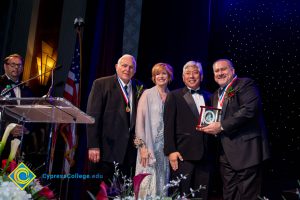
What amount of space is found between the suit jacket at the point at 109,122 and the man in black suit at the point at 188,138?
14.8 inches

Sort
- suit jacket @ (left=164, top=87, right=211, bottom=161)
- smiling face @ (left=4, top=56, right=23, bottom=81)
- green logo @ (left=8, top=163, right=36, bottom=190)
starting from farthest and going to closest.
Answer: smiling face @ (left=4, top=56, right=23, bottom=81) → suit jacket @ (left=164, top=87, right=211, bottom=161) → green logo @ (left=8, top=163, right=36, bottom=190)

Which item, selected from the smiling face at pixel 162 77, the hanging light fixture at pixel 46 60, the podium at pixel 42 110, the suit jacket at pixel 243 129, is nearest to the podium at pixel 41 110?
the podium at pixel 42 110

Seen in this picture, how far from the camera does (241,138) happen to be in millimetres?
3139

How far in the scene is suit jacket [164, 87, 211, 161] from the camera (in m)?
3.16

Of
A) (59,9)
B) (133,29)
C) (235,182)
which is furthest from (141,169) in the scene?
(59,9)

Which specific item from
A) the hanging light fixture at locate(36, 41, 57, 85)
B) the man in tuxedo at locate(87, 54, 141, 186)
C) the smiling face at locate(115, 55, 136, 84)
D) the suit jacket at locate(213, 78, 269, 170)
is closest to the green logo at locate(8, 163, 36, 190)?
the man in tuxedo at locate(87, 54, 141, 186)

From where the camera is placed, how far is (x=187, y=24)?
5.08 metres

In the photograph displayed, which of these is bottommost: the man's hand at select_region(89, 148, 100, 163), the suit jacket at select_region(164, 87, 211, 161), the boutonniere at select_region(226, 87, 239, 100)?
the man's hand at select_region(89, 148, 100, 163)

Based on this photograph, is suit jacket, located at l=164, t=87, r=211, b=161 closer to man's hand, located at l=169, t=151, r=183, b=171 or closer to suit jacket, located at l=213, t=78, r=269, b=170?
man's hand, located at l=169, t=151, r=183, b=171

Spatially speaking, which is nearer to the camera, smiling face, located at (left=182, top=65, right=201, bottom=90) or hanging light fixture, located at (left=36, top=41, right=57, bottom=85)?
smiling face, located at (left=182, top=65, right=201, bottom=90)

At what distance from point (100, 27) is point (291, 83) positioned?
2730 millimetres

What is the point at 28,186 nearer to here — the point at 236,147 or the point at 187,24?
the point at 236,147

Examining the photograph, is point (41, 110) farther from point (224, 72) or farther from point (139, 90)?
point (224, 72)

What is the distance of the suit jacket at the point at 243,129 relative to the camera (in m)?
3.09
